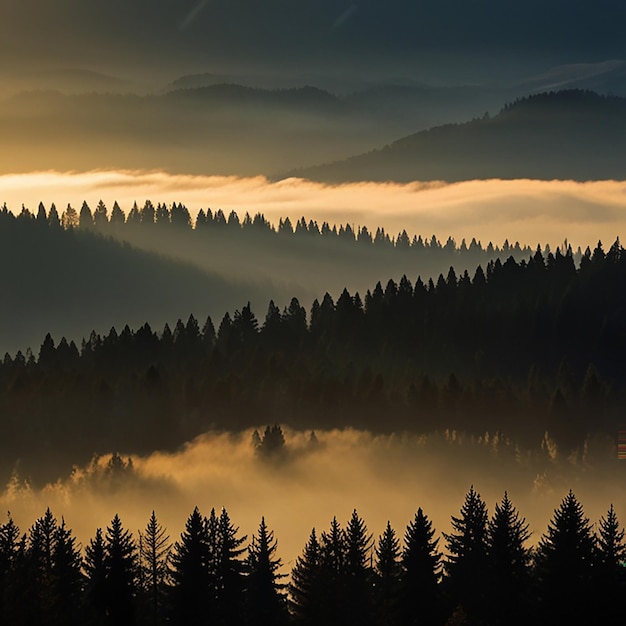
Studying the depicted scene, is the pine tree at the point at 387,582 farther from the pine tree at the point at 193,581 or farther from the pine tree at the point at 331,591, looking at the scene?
→ the pine tree at the point at 193,581

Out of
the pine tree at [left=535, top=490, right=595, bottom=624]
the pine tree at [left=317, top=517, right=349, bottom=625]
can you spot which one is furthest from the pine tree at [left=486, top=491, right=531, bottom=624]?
the pine tree at [left=317, top=517, right=349, bottom=625]

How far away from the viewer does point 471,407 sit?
193875 mm

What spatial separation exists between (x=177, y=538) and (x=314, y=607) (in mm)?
88518

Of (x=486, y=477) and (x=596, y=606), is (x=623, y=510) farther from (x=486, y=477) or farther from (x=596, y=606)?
(x=596, y=606)

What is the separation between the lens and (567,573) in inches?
3519

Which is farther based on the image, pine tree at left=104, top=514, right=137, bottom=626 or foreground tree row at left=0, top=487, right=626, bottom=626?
pine tree at left=104, top=514, right=137, bottom=626

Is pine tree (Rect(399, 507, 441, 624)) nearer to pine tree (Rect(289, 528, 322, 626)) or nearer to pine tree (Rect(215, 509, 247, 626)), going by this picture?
pine tree (Rect(289, 528, 322, 626))

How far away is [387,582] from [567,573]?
12.7 m

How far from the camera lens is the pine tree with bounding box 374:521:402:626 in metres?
90.4

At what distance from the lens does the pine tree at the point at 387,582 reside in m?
90.4

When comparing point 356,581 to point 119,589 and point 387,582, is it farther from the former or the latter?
point 119,589

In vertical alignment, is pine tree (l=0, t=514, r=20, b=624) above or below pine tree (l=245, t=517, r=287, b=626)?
above

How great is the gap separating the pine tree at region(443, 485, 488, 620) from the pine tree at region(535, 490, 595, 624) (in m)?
4.00

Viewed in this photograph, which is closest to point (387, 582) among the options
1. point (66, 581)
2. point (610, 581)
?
point (610, 581)
